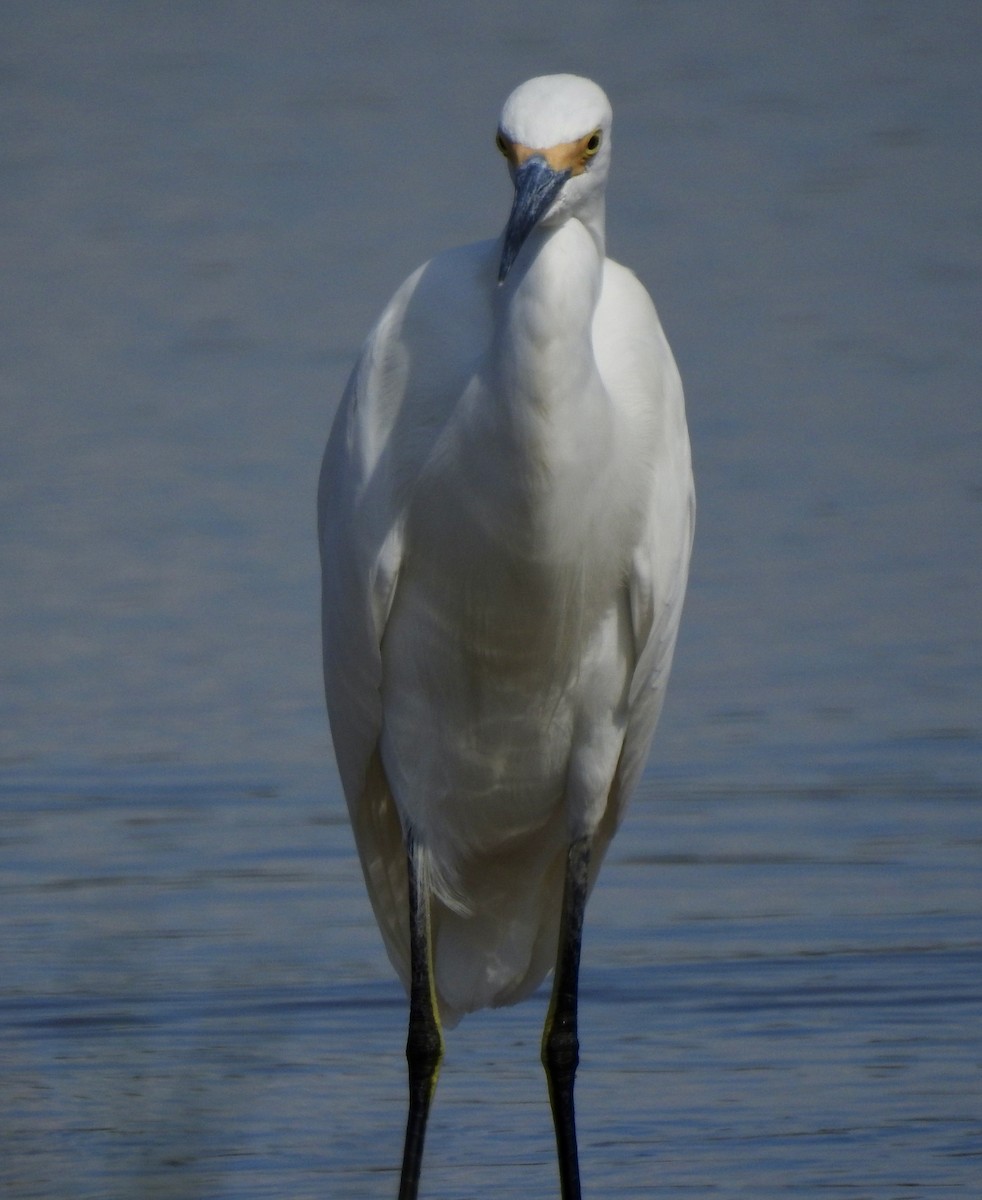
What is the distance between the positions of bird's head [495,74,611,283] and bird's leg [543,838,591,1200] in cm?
127

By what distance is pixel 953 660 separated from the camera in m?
7.73

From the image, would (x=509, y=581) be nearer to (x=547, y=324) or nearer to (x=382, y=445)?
(x=382, y=445)

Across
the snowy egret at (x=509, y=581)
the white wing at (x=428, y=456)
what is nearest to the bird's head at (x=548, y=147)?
the snowy egret at (x=509, y=581)

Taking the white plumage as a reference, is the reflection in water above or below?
below

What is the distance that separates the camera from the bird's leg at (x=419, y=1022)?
4711mm

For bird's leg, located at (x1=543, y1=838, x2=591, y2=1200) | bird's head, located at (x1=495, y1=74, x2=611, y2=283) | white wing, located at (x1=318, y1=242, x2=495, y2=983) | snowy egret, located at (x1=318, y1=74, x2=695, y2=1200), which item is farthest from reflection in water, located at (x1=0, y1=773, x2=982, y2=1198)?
bird's head, located at (x1=495, y1=74, x2=611, y2=283)

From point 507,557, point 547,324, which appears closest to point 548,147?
point 547,324

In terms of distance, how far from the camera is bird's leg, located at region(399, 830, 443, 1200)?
4.71m

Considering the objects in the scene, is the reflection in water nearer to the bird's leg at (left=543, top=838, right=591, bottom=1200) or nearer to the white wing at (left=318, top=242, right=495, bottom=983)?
the bird's leg at (left=543, top=838, right=591, bottom=1200)

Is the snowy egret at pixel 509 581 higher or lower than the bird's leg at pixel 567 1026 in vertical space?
higher

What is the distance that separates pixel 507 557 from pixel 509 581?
0.06 m

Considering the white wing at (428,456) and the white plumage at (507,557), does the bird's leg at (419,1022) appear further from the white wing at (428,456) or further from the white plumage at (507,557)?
the white wing at (428,456)

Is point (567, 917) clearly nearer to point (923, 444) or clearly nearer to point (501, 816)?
point (501, 816)

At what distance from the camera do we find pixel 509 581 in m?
4.45
